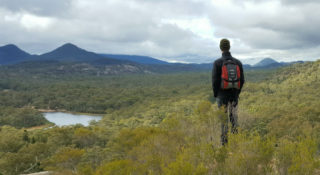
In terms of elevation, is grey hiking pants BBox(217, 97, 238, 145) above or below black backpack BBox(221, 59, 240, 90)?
below

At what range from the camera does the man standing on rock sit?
6.62 meters

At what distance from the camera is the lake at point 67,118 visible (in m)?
93.3

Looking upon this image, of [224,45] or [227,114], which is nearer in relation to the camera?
[224,45]

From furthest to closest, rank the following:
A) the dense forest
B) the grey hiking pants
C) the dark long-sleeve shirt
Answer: the grey hiking pants → the dark long-sleeve shirt → the dense forest

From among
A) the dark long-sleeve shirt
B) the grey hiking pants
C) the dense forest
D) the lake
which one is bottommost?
the lake

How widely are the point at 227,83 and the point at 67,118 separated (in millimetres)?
100853

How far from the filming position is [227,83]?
6613 millimetres

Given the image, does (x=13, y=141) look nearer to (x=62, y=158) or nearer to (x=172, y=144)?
(x=62, y=158)

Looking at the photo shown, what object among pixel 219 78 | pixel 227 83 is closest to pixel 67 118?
pixel 219 78

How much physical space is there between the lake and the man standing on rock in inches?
3462

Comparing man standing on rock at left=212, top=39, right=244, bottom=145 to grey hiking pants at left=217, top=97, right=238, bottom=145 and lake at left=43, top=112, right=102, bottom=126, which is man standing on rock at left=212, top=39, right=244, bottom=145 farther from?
lake at left=43, top=112, right=102, bottom=126

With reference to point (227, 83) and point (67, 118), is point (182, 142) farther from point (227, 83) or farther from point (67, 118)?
point (67, 118)

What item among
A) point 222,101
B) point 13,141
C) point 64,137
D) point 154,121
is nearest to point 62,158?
point 222,101

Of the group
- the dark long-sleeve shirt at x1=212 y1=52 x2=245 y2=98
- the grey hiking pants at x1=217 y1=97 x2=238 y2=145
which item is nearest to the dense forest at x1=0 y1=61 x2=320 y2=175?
the grey hiking pants at x1=217 y1=97 x2=238 y2=145
